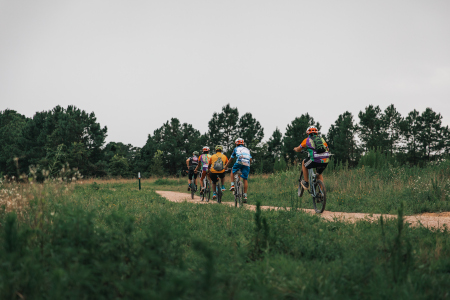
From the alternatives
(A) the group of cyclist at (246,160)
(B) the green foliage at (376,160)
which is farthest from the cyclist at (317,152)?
(B) the green foliage at (376,160)

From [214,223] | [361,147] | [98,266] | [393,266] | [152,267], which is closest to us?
[98,266]

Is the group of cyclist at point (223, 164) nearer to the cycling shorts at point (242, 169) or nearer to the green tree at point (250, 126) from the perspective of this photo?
the cycling shorts at point (242, 169)

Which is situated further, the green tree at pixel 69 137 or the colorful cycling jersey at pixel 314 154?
the green tree at pixel 69 137

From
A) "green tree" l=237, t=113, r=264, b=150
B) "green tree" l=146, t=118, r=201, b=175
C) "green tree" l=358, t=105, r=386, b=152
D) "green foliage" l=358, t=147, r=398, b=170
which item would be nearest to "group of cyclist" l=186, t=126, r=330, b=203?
"green foliage" l=358, t=147, r=398, b=170

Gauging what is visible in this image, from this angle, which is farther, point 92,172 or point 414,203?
point 92,172

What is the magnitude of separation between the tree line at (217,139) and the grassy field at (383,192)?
114 ft

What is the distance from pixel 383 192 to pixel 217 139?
4527cm

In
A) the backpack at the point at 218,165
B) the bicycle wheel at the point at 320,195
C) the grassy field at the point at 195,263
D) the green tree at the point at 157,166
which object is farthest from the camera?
the green tree at the point at 157,166

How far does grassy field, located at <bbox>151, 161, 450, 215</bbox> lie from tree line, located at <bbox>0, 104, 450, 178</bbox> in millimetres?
34872

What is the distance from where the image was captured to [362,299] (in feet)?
8.93

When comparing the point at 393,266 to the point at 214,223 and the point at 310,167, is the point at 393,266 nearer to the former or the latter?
the point at 214,223

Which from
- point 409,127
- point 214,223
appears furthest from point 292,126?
point 214,223

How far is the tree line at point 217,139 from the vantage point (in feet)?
157

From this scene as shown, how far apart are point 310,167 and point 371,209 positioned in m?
2.05
